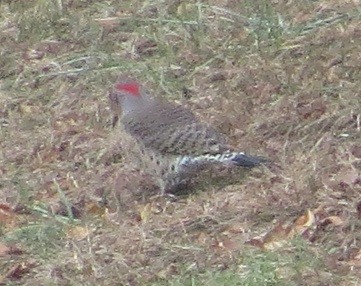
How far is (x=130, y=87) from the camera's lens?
6598 millimetres

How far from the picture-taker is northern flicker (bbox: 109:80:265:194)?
6066 millimetres

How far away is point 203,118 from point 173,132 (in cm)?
73

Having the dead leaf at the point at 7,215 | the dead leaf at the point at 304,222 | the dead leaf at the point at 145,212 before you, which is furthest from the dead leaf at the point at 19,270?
the dead leaf at the point at 304,222

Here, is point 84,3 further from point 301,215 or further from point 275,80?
point 301,215

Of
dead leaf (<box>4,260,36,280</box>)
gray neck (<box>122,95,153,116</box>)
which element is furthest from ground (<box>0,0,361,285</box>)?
gray neck (<box>122,95,153,116</box>)

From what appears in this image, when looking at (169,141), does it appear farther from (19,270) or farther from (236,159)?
(19,270)

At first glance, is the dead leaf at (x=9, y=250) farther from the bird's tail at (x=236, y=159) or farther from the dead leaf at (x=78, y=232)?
the bird's tail at (x=236, y=159)

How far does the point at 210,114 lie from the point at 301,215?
1570 millimetres

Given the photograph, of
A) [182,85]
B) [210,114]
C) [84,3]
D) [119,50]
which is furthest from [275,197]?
[84,3]

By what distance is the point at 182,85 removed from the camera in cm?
747

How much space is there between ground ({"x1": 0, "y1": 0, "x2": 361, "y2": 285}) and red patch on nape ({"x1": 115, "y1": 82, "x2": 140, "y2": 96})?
0.95 ft

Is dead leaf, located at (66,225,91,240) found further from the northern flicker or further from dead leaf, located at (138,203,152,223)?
the northern flicker

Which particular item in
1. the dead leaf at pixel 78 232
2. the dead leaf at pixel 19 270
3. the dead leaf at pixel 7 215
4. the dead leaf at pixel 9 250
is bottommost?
the dead leaf at pixel 19 270

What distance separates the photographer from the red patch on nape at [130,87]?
21.4 feet
